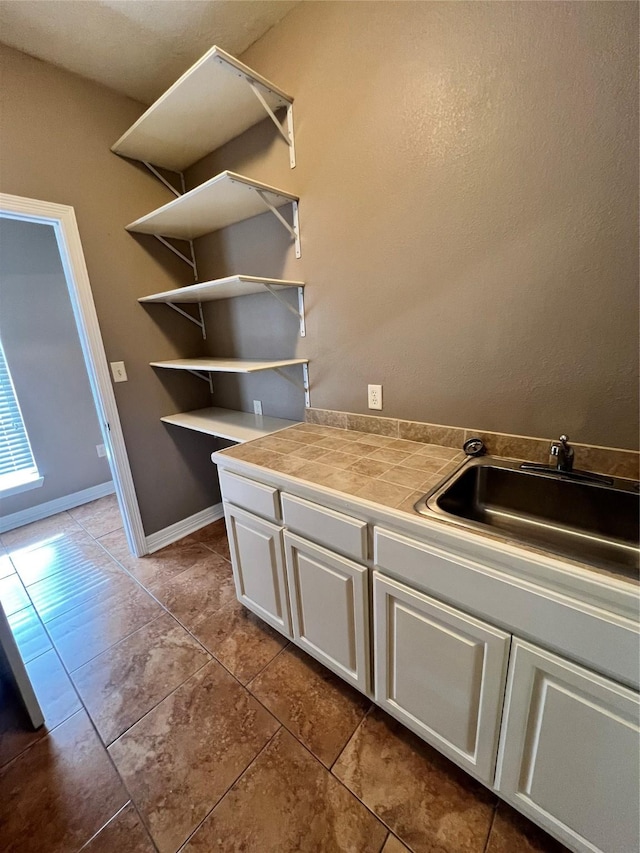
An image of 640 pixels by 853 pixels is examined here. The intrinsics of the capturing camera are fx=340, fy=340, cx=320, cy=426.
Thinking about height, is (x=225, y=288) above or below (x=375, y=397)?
above

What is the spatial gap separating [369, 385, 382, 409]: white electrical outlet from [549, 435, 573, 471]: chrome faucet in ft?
2.36

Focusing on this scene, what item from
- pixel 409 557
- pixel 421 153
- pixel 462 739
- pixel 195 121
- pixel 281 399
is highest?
pixel 195 121

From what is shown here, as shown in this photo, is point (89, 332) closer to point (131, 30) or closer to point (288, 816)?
point (131, 30)

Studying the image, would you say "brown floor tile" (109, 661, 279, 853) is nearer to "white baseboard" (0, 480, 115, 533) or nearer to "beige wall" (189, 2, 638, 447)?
"beige wall" (189, 2, 638, 447)

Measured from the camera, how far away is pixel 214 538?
2.50 metres

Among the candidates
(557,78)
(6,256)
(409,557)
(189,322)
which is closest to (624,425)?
(409,557)

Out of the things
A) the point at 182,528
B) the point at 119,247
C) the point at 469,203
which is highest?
the point at 119,247

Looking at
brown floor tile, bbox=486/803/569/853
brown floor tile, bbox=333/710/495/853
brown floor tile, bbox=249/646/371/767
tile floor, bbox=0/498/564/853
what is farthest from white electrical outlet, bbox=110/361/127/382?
brown floor tile, bbox=486/803/569/853

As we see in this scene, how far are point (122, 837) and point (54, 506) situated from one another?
2.80 metres

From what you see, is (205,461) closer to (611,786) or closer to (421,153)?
(421,153)

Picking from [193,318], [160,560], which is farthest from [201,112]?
[160,560]

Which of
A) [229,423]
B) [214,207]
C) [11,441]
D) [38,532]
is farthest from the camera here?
[11,441]

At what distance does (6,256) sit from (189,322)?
1665 millimetres

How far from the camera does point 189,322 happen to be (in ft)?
7.91
